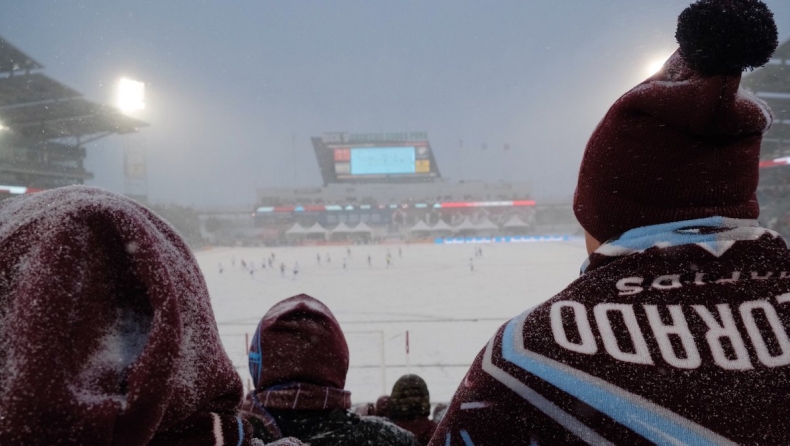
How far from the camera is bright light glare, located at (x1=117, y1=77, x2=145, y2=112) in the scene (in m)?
25.7

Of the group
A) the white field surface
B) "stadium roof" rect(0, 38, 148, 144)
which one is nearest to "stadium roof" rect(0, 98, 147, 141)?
"stadium roof" rect(0, 38, 148, 144)

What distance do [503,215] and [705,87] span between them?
190 feet

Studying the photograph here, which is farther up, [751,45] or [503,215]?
[751,45]

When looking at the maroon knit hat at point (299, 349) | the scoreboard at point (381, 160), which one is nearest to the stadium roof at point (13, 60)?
the maroon knit hat at point (299, 349)

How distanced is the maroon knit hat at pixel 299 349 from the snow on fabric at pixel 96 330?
112 cm

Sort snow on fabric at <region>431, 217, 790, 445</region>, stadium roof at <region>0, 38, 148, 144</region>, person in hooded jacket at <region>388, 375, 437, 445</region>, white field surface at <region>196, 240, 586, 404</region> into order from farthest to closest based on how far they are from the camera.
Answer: stadium roof at <region>0, 38, 148, 144</region> < white field surface at <region>196, 240, 586, 404</region> < person in hooded jacket at <region>388, 375, 437, 445</region> < snow on fabric at <region>431, 217, 790, 445</region>

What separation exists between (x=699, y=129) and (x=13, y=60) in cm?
2803

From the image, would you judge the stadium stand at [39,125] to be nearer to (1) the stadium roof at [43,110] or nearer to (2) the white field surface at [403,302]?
(1) the stadium roof at [43,110]

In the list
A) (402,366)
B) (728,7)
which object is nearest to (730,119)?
(728,7)

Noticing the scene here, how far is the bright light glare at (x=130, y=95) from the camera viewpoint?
1011 inches

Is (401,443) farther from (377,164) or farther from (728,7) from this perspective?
(377,164)

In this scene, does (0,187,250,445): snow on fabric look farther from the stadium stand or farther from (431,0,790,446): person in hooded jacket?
the stadium stand

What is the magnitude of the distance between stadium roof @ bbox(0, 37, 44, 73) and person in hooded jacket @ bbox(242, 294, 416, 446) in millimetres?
25837

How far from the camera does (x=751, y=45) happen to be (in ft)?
2.56
